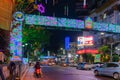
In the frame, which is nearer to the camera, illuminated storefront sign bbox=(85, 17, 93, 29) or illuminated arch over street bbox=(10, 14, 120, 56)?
illuminated arch over street bbox=(10, 14, 120, 56)

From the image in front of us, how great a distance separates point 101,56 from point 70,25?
21.0m

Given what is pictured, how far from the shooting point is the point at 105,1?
91.5 meters

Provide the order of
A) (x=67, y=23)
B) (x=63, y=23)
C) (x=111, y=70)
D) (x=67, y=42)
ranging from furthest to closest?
1. (x=67, y=42)
2. (x=67, y=23)
3. (x=63, y=23)
4. (x=111, y=70)

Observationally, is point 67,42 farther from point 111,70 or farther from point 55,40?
point 111,70

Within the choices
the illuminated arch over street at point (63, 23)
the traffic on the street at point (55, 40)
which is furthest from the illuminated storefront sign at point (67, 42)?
the illuminated arch over street at point (63, 23)

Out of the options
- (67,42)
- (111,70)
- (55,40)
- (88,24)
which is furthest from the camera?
(67,42)

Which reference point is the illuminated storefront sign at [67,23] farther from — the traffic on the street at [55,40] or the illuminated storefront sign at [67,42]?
the illuminated storefront sign at [67,42]

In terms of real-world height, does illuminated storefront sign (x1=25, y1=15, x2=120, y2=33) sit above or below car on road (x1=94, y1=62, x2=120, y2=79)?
above

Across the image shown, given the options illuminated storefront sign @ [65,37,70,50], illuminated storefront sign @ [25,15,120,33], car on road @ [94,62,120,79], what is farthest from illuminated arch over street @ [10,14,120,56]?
illuminated storefront sign @ [65,37,70,50]

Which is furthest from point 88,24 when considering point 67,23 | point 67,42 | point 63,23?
point 67,42

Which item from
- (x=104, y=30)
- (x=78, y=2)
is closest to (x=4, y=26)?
(x=104, y=30)

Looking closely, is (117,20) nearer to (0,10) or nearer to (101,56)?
(101,56)

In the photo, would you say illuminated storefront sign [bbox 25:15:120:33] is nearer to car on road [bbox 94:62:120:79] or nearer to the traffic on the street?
the traffic on the street

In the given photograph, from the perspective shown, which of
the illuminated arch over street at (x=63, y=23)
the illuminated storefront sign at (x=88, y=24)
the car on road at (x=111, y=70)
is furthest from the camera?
the illuminated storefront sign at (x=88, y=24)
